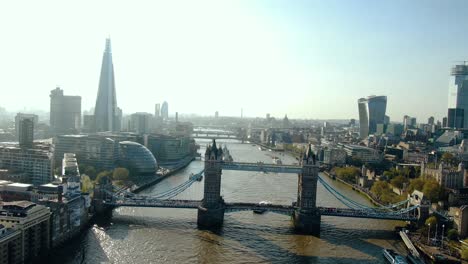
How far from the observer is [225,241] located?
22766mm

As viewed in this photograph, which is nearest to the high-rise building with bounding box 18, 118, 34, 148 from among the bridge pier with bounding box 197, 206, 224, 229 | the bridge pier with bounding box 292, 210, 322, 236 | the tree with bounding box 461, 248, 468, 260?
the bridge pier with bounding box 197, 206, 224, 229

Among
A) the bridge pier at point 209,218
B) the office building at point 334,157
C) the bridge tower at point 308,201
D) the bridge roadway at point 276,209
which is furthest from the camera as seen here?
the office building at point 334,157

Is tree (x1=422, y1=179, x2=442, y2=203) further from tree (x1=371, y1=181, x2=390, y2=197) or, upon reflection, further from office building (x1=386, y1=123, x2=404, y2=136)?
office building (x1=386, y1=123, x2=404, y2=136)

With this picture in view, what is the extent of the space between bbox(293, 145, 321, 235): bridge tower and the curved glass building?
19930 mm

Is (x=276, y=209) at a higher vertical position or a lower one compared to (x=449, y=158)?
lower

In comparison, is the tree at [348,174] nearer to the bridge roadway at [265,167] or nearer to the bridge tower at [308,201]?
the bridge roadway at [265,167]

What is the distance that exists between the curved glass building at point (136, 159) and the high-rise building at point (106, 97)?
21.8 m

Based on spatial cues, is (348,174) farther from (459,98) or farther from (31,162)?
(459,98)

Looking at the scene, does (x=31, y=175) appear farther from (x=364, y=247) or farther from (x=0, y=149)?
(x=364, y=247)

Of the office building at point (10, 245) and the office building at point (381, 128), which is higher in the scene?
the office building at point (381, 128)

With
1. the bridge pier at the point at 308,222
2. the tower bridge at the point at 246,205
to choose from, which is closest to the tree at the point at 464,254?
the tower bridge at the point at 246,205

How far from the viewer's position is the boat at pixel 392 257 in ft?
63.5

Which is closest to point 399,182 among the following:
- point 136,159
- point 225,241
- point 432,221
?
point 432,221

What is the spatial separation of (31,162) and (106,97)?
33.1 meters
